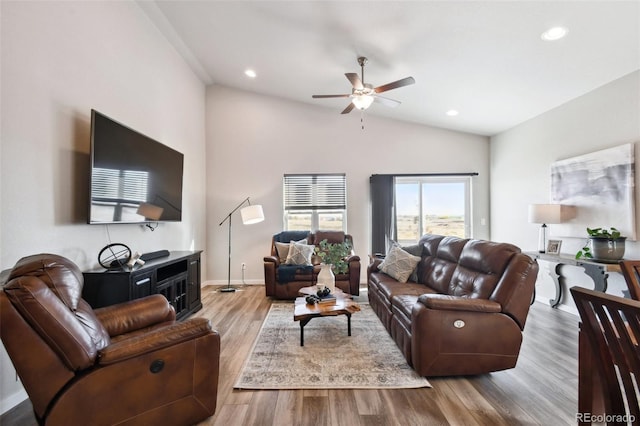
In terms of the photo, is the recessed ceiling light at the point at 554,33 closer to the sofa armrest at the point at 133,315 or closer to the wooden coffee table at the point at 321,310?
the wooden coffee table at the point at 321,310

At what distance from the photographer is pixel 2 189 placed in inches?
69.0

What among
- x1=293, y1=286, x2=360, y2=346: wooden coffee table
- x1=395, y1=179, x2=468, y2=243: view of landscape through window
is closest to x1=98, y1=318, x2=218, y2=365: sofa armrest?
x1=293, y1=286, x2=360, y2=346: wooden coffee table

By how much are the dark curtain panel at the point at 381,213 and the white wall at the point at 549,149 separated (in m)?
1.93

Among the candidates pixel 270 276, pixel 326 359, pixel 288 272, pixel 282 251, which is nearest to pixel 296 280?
pixel 288 272

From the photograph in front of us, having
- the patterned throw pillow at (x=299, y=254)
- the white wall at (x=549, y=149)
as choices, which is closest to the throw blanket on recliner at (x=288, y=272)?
the patterned throw pillow at (x=299, y=254)

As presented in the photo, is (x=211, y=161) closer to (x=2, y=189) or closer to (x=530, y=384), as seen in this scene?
(x=2, y=189)

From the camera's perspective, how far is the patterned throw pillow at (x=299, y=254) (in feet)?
13.7

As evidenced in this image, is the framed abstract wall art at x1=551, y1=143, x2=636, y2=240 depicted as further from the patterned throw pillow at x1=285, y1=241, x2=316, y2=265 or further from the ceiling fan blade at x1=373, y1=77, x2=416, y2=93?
the patterned throw pillow at x1=285, y1=241, x2=316, y2=265

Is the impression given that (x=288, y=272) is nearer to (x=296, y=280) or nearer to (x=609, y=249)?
(x=296, y=280)

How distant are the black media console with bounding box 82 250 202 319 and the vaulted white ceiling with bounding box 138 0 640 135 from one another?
290cm

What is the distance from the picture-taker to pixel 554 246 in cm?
350

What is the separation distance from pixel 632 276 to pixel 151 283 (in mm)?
3538

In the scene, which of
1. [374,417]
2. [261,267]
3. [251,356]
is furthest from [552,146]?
[261,267]

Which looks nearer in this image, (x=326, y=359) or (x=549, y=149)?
(x=326, y=359)
